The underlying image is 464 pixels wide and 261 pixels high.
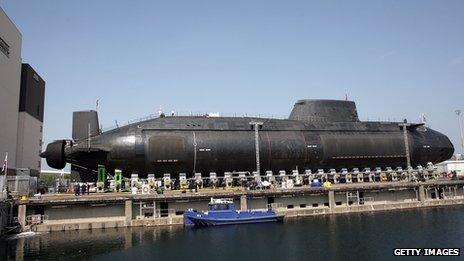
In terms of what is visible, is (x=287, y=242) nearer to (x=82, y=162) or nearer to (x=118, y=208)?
(x=118, y=208)

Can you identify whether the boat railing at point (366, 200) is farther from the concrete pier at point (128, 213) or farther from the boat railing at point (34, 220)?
the boat railing at point (34, 220)

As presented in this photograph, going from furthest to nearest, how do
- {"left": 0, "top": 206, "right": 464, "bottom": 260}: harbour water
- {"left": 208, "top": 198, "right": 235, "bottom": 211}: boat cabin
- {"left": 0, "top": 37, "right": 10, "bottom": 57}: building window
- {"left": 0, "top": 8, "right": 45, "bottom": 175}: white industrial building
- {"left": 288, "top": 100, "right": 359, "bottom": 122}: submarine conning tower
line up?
{"left": 288, "top": 100, "right": 359, "bottom": 122}: submarine conning tower
{"left": 0, "top": 8, "right": 45, "bottom": 175}: white industrial building
{"left": 0, "top": 37, "right": 10, "bottom": 57}: building window
{"left": 208, "top": 198, "right": 235, "bottom": 211}: boat cabin
{"left": 0, "top": 206, "right": 464, "bottom": 260}: harbour water

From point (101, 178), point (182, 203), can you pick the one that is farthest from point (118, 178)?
point (182, 203)

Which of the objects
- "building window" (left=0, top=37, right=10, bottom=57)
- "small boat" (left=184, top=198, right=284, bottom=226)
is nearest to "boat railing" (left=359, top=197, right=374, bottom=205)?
"small boat" (left=184, top=198, right=284, bottom=226)

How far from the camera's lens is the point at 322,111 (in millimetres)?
53531

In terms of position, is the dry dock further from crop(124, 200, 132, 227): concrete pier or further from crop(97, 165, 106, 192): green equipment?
crop(97, 165, 106, 192): green equipment

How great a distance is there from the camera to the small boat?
111ft

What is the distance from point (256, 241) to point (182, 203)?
10.5 metres

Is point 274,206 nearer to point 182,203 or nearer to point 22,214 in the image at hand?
point 182,203

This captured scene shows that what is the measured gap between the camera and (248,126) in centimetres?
4725

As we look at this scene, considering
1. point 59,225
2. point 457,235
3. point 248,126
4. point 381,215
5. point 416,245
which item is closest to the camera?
point 416,245

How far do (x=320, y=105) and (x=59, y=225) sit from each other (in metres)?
35.2

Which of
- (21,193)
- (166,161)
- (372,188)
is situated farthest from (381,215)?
(21,193)

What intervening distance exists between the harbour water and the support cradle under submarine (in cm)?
965
